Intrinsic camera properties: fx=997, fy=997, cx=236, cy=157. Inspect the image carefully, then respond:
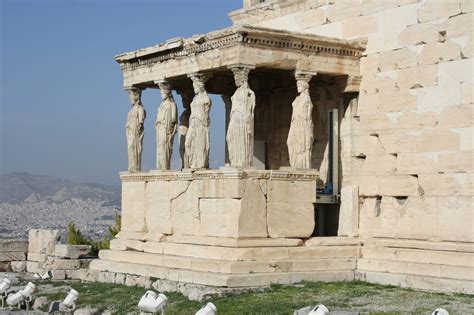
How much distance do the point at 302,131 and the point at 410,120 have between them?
5.96 feet

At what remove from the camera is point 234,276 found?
1529 centimetres

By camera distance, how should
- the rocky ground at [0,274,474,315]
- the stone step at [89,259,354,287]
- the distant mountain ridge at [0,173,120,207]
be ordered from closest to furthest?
1. the rocky ground at [0,274,474,315]
2. the stone step at [89,259,354,287]
3. the distant mountain ridge at [0,173,120,207]

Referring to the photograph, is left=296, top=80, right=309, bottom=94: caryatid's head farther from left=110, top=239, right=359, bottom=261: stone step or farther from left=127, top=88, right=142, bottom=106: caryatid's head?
left=127, top=88, right=142, bottom=106: caryatid's head

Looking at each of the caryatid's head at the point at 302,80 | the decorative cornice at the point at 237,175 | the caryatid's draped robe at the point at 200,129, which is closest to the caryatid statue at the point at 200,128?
the caryatid's draped robe at the point at 200,129

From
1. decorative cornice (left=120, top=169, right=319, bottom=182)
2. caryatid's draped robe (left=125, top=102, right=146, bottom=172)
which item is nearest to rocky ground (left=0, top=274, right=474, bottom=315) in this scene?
decorative cornice (left=120, top=169, right=319, bottom=182)

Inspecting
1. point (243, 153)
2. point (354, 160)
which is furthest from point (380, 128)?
point (243, 153)

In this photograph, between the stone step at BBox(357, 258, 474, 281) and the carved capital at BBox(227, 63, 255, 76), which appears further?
the carved capital at BBox(227, 63, 255, 76)

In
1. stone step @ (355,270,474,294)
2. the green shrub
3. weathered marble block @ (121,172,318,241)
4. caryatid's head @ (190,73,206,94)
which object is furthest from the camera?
the green shrub

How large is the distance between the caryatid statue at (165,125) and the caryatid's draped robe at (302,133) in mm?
2632

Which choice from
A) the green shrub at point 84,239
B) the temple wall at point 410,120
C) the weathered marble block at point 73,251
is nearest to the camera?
the temple wall at point 410,120

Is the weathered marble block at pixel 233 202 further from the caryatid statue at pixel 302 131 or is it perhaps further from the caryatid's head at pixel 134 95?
the caryatid's head at pixel 134 95

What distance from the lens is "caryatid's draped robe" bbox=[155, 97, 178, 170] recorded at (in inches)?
725

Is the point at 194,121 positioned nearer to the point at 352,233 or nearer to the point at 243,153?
the point at 243,153

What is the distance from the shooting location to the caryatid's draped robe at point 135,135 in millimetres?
19422
